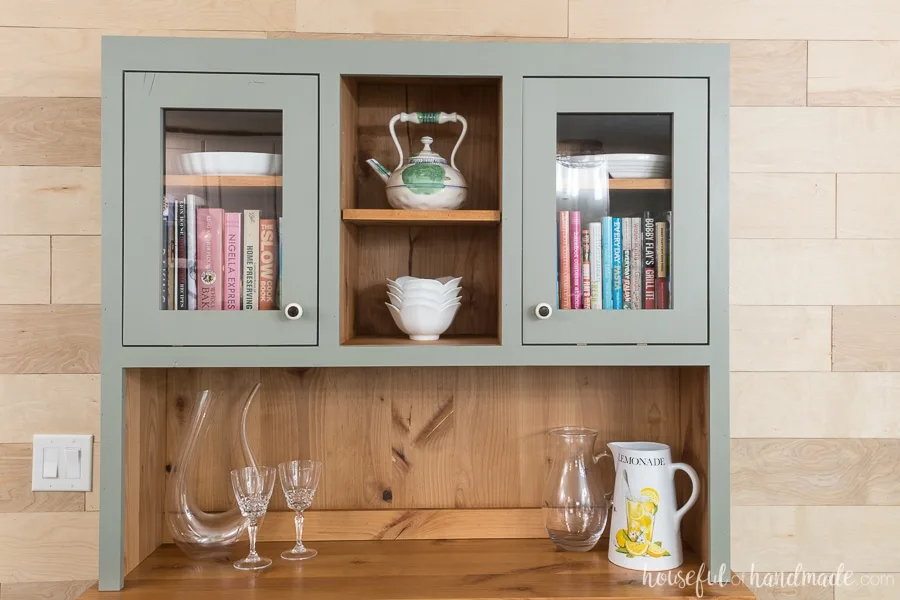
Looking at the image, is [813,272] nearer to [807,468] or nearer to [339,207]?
[807,468]

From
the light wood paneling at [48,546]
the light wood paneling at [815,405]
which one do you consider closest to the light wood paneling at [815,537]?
the light wood paneling at [815,405]

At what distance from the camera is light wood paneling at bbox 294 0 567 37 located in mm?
1440

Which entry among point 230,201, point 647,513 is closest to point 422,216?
point 230,201

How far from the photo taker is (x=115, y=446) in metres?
1.18

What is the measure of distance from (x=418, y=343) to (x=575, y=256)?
1.02ft

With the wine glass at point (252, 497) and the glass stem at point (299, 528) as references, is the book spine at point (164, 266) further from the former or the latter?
the glass stem at point (299, 528)

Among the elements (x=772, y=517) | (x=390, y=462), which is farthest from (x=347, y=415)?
(x=772, y=517)

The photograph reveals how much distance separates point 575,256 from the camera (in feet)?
4.00

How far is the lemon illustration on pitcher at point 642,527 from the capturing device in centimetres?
126

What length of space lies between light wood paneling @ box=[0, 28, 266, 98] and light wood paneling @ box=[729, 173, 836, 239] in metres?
1.16

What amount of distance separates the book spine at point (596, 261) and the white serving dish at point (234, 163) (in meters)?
0.54

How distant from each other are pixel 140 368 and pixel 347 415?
40 cm

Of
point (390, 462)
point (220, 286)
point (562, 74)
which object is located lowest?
point (390, 462)

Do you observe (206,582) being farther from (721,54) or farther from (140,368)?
(721,54)
